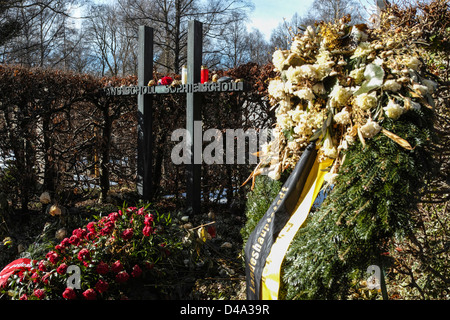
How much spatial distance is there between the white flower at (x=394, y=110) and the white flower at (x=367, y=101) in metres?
0.07

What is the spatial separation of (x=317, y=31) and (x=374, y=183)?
0.89 meters

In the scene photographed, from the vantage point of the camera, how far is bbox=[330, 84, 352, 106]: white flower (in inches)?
70.2

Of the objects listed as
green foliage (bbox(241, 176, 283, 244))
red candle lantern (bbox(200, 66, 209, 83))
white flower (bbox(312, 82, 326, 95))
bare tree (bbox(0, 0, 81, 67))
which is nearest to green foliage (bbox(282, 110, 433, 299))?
white flower (bbox(312, 82, 326, 95))

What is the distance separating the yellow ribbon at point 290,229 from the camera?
1925 millimetres

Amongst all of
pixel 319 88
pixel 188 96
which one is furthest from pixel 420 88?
pixel 188 96

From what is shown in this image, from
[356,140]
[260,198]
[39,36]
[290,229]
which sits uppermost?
[39,36]

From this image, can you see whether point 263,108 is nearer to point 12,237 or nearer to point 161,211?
point 161,211

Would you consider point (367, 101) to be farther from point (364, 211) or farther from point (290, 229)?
point (290, 229)

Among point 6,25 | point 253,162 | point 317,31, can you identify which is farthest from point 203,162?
point 6,25

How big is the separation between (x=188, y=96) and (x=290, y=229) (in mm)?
3104

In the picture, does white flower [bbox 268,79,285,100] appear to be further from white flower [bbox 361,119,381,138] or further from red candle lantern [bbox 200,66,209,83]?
red candle lantern [bbox 200,66,209,83]

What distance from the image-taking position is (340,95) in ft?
5.86

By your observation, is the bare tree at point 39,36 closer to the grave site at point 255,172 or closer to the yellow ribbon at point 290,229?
the grave site at point 255,172

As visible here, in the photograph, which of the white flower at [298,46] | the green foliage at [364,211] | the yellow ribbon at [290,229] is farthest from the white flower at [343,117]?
the white flower at [298,46]
